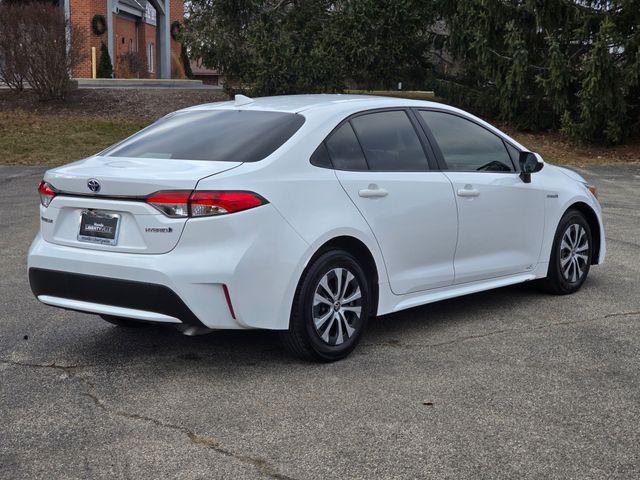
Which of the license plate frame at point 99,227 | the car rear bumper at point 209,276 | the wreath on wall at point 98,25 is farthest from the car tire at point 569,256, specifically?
the wreath on wall at point 98,25

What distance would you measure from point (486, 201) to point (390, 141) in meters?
0.95

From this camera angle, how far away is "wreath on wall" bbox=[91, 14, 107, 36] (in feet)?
128

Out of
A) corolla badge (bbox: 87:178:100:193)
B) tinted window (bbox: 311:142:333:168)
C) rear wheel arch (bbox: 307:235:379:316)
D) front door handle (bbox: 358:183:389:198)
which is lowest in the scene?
rear wheel arch (bbox: 307:235:379:316)

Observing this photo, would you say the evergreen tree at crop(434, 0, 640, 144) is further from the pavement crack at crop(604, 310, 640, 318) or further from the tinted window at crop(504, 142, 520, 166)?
the pavement crack at crop(604, 310, 640, 318)

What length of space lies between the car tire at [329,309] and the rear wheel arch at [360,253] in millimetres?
42

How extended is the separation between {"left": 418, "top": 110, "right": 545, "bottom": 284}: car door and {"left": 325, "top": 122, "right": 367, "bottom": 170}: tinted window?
0.77 metres

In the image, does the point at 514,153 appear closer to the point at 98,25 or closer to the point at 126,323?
the point at 126,323

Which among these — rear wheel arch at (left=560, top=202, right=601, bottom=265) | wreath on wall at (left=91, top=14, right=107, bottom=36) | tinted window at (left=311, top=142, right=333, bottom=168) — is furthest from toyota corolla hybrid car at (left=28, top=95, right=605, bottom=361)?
wreath on wall at (left=91, top=14, right=107, bottom=36)

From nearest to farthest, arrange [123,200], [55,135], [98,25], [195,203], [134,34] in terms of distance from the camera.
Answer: [195,203] → [123,200] → [55,135] → [98,25] → [134,34]

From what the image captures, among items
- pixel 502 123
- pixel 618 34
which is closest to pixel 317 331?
pixel 618 34

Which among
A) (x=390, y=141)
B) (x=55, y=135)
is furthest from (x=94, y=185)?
(x=55, y=135)

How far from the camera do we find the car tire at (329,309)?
5.38 metres

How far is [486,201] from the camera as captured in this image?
6.66m

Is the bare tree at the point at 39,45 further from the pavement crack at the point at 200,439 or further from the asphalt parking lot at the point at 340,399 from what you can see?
the pavement crack at the point at 200,439
